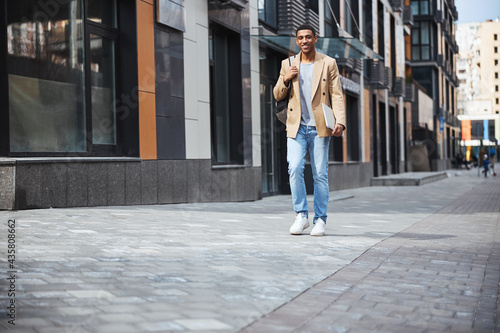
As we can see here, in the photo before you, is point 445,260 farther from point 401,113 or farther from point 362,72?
point 401,113

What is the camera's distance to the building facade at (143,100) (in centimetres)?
883

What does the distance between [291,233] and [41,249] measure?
2662 millimetres

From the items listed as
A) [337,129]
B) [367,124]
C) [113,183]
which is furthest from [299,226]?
[367,124]

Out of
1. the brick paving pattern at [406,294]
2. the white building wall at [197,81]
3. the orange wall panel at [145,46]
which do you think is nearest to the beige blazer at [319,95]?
the brick paving pattern at [406,294]

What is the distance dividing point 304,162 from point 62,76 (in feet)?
14.0

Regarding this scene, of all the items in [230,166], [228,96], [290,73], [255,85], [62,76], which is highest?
[255,85]

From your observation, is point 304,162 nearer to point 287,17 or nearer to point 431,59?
point 287,17

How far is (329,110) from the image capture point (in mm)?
6914

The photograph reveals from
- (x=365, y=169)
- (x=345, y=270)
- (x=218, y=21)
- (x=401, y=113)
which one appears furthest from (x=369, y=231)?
(x=401, y=113)

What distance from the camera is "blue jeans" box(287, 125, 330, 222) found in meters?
6.92

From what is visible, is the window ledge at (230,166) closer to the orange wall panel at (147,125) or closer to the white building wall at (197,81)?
the white building wall at (197,81)

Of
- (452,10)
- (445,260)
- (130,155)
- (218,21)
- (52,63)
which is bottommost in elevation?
(445,260)

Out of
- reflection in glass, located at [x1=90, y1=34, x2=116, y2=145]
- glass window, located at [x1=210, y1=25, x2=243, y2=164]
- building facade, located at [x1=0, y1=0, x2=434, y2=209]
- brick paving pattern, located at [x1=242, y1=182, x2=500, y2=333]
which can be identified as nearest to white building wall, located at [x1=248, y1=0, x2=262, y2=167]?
building facade, located at [x1=0, y1=0, x2=434, y2=209]

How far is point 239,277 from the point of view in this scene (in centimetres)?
445
